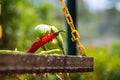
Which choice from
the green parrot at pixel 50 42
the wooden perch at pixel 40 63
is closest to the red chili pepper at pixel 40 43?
the green parrot at pixel 50 42

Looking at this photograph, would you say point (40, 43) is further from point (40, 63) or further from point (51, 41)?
point (40, 63)

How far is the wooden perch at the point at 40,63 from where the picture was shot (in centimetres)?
124

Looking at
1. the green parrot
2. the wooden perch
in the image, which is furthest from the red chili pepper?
the wooden perch

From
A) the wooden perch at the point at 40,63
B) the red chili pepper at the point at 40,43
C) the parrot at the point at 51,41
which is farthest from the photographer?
the parrot at the point at 51,41

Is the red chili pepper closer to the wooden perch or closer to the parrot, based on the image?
the parrot

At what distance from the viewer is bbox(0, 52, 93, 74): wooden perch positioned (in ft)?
4.07

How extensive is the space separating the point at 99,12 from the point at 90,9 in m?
0.42

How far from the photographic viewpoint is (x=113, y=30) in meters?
18.6

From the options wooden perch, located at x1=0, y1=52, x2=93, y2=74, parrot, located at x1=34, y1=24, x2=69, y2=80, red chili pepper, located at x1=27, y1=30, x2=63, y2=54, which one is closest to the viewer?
wooden perch, located at x1=0, y1=52, x2=93, y2=74

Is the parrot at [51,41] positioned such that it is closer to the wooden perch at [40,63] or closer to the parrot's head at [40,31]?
the parrot's head at [40,31]

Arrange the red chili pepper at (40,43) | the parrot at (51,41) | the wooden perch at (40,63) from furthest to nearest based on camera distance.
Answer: the parrot at (51,41), the red chili pepper at (40,43), the wooden perch at (40,63)

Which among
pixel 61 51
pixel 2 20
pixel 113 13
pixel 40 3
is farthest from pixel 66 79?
pixel 113 13

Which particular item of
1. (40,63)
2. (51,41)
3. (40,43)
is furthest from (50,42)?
(40,63)

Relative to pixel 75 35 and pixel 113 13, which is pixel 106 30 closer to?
pixel 113 13
